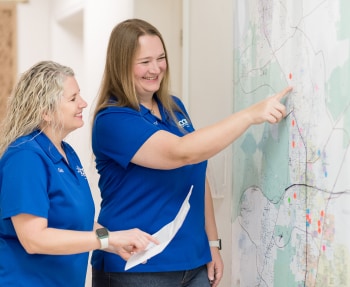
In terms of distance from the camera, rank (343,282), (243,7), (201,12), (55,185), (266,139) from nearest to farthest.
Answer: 1. (343,282)
2. (55,185)
3. (266,139)
4. (243,7)
5. (201,12)

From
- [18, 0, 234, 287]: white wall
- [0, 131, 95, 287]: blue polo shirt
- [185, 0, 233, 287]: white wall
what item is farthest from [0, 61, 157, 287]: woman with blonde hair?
[185, 0, 233, 287]: white wall

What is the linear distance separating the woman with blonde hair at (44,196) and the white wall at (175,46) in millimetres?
516

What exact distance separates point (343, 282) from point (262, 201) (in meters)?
0.52

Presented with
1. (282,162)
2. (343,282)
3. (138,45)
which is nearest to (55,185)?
(138,45)

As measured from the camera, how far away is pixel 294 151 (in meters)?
1.72

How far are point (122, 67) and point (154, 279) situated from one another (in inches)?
25.4

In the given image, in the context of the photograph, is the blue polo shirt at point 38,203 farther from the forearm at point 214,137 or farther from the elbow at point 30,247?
the forearm at point 214,137

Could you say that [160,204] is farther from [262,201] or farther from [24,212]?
[24,212]

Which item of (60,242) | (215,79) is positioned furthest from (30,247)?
(215,79)

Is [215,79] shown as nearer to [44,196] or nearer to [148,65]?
[148,65]

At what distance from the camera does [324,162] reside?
5.13ft

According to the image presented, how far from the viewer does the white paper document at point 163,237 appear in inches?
66.7

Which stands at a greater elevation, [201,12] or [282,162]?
[201,12]

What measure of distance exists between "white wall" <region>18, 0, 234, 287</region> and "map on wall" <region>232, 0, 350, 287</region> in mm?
234
